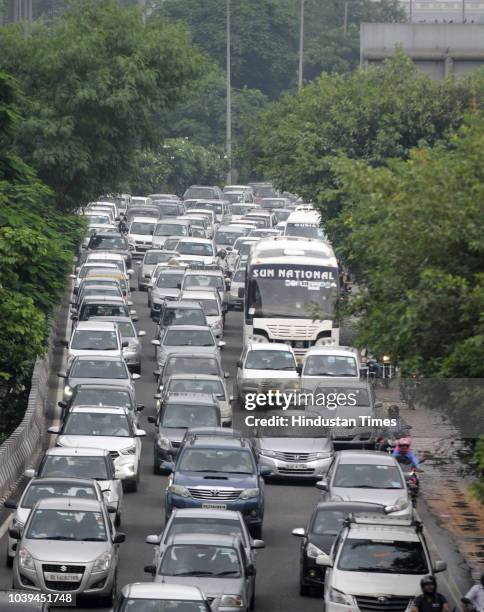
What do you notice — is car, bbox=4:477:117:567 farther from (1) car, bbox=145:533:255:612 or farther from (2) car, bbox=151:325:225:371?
(2) car, bbox=151:325:225:371

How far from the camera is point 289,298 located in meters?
42.1

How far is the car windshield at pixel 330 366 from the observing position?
3769cm

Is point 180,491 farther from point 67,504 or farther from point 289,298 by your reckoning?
point 289,298

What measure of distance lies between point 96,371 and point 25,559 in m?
15.4

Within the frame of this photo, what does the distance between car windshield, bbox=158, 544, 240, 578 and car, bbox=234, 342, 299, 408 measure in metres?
16.1

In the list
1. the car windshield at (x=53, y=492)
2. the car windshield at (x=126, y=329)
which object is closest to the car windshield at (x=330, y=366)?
the car windshield at (x=126, y=329)

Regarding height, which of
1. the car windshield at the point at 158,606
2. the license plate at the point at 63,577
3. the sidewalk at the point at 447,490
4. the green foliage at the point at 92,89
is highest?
the green foliage at the point at 92,89

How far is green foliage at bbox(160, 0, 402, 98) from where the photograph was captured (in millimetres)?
121500

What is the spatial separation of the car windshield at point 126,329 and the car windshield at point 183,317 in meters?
1.95

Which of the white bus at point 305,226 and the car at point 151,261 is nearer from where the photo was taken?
the car at point 151,261

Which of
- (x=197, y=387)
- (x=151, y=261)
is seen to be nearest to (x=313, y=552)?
(x=197, y=387)

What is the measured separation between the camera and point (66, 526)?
2241 centimetres

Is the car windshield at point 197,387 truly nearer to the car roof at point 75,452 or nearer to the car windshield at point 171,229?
the car roof at point 75,452

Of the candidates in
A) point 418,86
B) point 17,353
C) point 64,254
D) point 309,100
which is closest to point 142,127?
point 309,100
